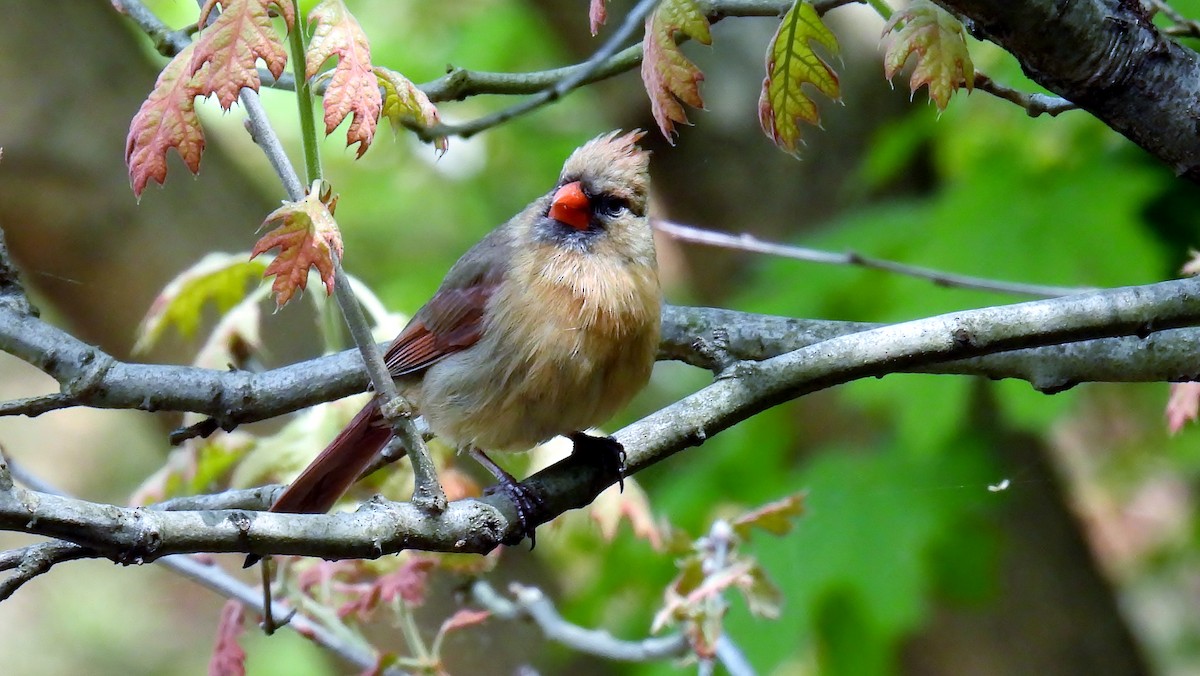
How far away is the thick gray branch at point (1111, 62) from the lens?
1.72 meters

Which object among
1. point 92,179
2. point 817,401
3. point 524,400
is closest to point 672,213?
point 817,401

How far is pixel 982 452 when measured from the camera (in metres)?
4.54

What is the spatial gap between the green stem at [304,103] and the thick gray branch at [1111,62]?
3.03 ft

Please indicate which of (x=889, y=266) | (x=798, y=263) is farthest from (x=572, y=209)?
(x=798, y=263)

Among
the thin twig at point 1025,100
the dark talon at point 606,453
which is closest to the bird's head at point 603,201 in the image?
the dark talon at point 606,453

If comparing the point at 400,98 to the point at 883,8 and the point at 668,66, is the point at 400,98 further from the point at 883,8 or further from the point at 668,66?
the point at 883,8

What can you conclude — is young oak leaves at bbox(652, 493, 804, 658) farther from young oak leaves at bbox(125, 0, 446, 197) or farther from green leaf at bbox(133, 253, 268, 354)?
young oak leaves at bbox(125, 0, 446, 197)

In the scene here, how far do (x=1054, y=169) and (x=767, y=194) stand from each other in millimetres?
1931

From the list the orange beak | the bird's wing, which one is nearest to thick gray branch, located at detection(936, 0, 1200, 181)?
the orange beak

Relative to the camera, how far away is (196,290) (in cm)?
317

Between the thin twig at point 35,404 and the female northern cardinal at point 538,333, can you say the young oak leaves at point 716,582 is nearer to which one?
the female northern cardinal at point 538,333

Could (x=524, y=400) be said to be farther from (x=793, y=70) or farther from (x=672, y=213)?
(x=672, y=213)

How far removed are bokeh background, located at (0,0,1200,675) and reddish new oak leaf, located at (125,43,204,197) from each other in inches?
72.0

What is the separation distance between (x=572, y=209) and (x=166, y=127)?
1.37 m
